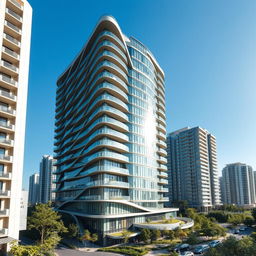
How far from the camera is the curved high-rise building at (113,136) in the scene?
174 ft

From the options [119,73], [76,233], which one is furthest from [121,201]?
[119,73]

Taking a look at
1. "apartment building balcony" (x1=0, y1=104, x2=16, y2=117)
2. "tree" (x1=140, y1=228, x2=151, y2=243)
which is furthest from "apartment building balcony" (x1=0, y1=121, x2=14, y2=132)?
"tree" (x1=140, y1=228, x2=151, y2=243)

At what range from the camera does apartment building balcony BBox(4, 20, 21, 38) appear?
35.3 m

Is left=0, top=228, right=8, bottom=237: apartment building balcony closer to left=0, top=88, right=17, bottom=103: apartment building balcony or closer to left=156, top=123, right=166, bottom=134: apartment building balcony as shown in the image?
left=0, top=88, right=17, bottom=103: apartment building balcony

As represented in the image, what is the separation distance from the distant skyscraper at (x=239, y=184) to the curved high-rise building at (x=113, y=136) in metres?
128

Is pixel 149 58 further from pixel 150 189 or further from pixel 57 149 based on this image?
pixel 57 149

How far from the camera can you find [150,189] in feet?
210

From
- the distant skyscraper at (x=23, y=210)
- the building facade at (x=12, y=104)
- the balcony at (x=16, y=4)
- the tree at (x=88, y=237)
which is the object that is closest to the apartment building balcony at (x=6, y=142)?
the building facade at (x=12, y=104)

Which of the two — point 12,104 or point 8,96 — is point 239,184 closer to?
point 12,104

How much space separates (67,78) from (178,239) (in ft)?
220

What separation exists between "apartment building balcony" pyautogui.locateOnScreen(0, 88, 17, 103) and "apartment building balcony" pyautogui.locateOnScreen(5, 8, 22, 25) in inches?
486

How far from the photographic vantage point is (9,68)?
34406 mm

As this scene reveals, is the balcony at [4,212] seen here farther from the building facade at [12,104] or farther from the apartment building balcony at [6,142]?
the apartment building balcony at [6,142]

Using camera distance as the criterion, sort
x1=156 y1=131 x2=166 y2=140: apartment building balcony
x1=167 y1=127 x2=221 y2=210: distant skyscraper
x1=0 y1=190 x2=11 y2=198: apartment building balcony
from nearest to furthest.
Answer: x1=0 y1=190 x2=11 y2=198: apartment building balcony < x1=156 y1=131 x2=166 y2=140: apartment building balcony < x1=167 y1=127 x2=221 y2=210: distant skyscraper
